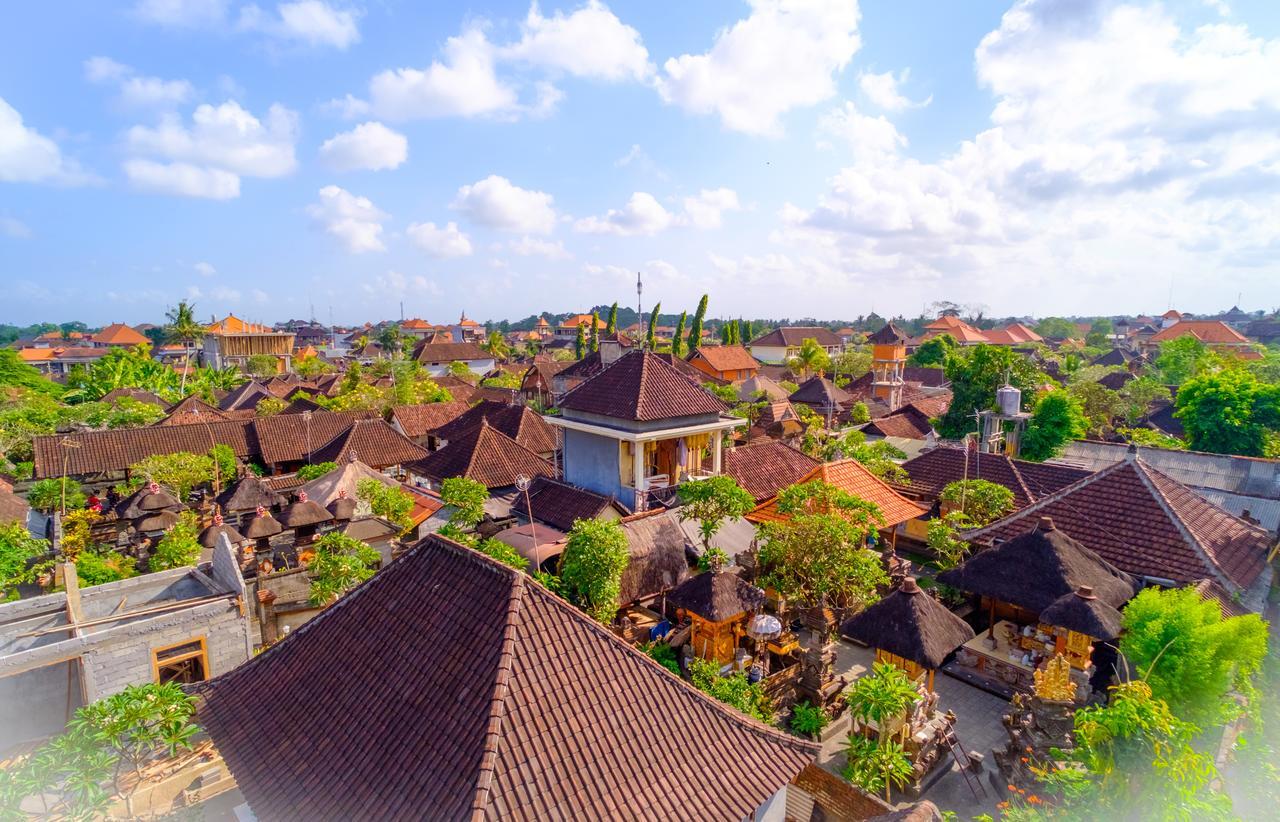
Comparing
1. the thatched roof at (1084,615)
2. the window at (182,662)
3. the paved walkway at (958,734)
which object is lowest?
the paved walkway at (958,734)

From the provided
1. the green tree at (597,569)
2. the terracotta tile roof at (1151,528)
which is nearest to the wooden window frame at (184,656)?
the green tree at (597,569)

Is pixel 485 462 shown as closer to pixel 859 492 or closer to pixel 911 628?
pixel 859 492

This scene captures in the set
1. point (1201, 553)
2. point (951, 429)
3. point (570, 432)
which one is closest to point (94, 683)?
point (570, 432)

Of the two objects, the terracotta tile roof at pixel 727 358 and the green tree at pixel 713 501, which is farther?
the terracotta tile roof at pixel 727 358

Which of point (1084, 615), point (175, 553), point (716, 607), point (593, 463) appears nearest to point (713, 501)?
point (716, 607)

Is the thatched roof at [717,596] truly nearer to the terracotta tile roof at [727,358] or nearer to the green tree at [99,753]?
the green tree at [99,753]
